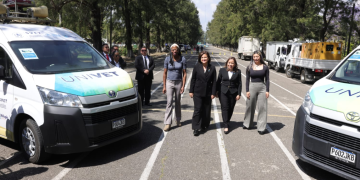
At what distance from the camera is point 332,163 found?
377 centimetres

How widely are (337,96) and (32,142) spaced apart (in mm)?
4516

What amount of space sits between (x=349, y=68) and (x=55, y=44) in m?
5.16

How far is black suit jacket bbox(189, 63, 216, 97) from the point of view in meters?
6.06

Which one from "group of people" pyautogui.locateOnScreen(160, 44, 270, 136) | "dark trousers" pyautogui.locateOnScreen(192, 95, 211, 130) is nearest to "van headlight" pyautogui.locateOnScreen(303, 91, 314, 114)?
"group of people" pyautogui.locateOnScreen(160, 44, 270, 136)

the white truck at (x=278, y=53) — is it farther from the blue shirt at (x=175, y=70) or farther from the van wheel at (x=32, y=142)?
the van wheel at (x=32, y=142)

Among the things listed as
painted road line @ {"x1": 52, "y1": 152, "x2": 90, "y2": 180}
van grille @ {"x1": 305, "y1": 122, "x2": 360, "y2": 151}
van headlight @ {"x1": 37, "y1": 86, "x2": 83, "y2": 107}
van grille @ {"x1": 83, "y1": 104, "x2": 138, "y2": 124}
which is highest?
van headlight @ {"x1": 37, "y1": 86, "x2": 83, "y2": 107}

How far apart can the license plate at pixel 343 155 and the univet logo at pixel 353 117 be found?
412mm

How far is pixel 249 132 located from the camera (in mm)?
6469

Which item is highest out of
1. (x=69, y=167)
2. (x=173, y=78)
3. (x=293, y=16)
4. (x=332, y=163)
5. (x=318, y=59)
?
(x=293, y=16)

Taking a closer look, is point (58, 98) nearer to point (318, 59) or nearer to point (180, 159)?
point (180, 159)

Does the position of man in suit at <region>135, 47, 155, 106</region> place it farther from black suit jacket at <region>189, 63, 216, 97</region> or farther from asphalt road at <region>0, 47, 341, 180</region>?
black suit jacket at <region>189, 63, 216, 97</region>

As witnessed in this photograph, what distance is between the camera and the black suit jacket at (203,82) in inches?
239

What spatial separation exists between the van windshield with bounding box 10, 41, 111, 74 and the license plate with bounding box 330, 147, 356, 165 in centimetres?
403

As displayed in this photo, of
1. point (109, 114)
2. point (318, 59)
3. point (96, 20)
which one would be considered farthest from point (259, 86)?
point (96, 20)
